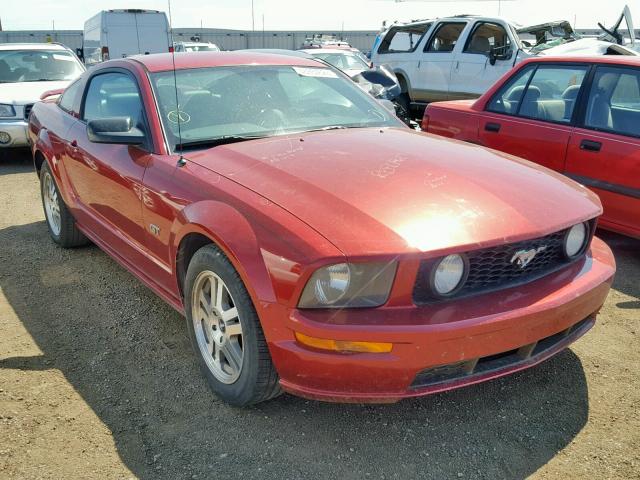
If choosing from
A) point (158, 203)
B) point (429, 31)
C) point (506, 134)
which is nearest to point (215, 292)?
point (158, 203)

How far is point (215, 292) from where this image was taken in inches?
106

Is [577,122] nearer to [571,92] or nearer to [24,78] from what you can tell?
[571,92]

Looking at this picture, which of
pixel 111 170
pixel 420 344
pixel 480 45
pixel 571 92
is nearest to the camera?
pixel 420 344

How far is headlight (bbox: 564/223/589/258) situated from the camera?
264cm

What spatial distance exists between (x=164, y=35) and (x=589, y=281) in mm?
15466

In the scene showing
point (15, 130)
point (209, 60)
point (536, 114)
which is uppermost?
point (209, 60)

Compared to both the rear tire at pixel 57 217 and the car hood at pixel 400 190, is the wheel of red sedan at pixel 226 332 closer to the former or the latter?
→ the car hood at pixel 400 190

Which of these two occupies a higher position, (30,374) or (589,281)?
(589,281)

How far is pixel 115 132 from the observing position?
124 inches

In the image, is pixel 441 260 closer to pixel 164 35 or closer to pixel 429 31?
pixel 429 31

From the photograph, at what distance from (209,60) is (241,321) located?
188 cm

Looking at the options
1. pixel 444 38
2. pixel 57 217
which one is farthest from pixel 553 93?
pixel 444 38

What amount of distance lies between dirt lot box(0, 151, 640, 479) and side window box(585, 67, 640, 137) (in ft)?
5.17

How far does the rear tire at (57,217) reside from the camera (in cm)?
457
